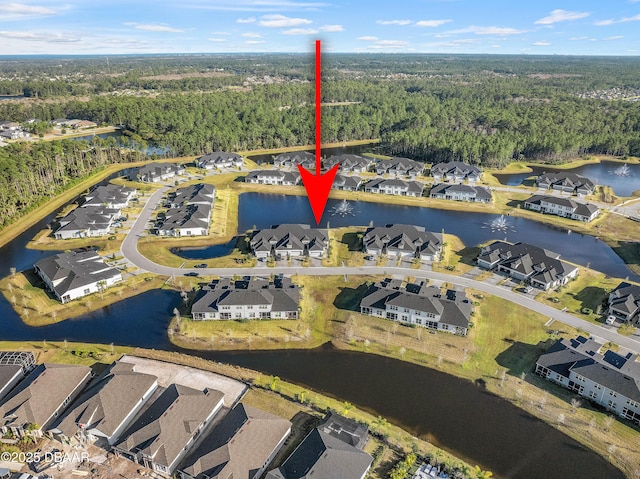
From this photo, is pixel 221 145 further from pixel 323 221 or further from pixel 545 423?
pixel 545 423

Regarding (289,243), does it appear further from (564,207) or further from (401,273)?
(564,207)

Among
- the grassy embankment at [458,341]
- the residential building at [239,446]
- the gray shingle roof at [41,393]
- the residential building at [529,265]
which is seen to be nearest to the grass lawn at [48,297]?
the grassy embankment at [458,341]

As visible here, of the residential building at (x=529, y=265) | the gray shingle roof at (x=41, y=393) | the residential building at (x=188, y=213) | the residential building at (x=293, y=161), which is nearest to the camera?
the gray shingle roof at (x=41, y=393)

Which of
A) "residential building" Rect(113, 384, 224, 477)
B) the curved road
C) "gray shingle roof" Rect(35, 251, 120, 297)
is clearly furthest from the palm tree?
"gray shingle roof" Rect(35, 251, 120, 297)

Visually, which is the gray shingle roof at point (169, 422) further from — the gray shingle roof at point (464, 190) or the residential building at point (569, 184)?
the residential building at point (569, 184)

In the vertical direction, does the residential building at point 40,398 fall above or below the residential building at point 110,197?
below

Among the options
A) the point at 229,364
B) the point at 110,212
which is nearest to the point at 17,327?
the point at 229,364
